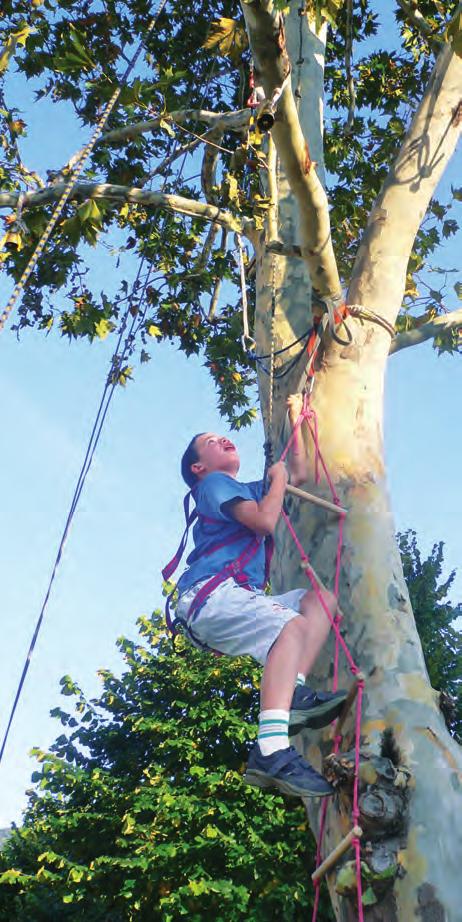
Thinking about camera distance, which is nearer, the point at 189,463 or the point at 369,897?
the point at 369,897

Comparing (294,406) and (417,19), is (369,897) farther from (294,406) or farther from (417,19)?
(417,19)

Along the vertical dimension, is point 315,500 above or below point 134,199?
below

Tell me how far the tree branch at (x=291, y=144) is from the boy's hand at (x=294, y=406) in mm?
540

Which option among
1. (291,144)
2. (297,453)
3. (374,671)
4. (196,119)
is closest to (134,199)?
(196,119)

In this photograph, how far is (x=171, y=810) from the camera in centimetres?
1235

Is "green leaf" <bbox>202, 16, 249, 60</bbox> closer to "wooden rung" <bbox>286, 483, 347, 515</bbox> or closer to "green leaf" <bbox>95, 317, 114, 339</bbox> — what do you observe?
"wooden rung" <bbox>286, 483, 347, 515</bbox>

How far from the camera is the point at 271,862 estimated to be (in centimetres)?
1182

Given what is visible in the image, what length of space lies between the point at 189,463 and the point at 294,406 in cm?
58

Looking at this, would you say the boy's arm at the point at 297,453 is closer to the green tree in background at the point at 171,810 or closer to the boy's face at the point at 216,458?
the boy's face at the point at 216,458

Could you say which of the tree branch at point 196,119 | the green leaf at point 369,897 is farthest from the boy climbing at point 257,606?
the tree branch at point 196,119

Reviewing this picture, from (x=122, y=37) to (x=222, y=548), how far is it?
6.45 m

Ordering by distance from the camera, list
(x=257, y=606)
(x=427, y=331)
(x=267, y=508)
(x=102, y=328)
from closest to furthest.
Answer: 1. (x=257, y=606)
2. (x=267, y=508)
3. (x=427, y=331)
4. (x=102, y=328)

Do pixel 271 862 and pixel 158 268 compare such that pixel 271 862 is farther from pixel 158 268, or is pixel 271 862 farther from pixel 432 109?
pixel 432 109

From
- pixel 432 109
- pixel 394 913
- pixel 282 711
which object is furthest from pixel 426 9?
pixel 394 913
